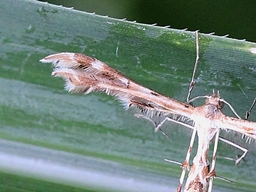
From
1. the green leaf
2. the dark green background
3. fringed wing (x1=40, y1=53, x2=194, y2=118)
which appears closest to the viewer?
fringed wing (x1=40, y1=53, x2=194, y2=118)

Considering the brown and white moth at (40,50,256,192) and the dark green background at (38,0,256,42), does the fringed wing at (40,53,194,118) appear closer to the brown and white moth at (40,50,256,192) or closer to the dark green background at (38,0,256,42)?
the brown and white moth at (40,50,256,192)

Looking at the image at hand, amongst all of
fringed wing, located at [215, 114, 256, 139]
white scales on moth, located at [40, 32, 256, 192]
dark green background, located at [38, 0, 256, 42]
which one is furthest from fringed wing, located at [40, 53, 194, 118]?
dark green background, located at [38, 0, 256, 42]

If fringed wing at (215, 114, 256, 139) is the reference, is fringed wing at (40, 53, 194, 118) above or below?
above

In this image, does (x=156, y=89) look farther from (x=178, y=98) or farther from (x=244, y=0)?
(x=244, y=0)

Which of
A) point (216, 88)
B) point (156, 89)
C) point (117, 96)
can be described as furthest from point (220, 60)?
point (117, 96)

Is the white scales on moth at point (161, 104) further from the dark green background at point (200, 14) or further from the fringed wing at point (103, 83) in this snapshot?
the dark green background at point (200, 14)

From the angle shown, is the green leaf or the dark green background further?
the dark green background

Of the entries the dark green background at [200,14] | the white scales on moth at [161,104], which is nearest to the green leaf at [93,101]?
the white scales on moth at [161,104]
